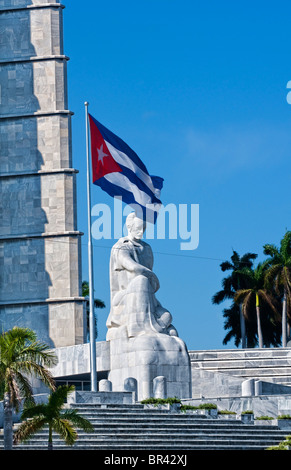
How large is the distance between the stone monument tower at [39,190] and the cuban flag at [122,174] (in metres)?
10.1

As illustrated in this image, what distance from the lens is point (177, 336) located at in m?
35.6

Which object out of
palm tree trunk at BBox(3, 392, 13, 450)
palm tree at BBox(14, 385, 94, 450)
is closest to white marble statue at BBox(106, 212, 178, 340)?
palm tree trunk at BBox(3, 392, 13, 450)

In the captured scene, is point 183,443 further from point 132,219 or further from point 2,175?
point 2,175

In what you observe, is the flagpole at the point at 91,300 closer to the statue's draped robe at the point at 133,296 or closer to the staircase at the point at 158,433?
the statue's draped robe at the point at 133,296

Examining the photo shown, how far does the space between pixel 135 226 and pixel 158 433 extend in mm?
10181

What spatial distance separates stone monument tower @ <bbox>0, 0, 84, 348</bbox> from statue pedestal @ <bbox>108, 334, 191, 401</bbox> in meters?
11.1

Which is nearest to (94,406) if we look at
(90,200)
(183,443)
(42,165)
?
(183,443)

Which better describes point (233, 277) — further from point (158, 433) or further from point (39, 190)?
point (158, 433)

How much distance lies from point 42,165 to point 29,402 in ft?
76.9

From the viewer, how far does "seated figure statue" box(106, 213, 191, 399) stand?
34.7 m

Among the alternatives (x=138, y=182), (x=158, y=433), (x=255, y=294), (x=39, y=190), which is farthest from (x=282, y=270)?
(x=158, y=433)

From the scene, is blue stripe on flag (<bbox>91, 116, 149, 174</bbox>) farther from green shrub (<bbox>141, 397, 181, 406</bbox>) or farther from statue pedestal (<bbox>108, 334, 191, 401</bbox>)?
green shrub (<bbox>141, 397, 181, 406</bbox>)

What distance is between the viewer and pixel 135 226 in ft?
120
